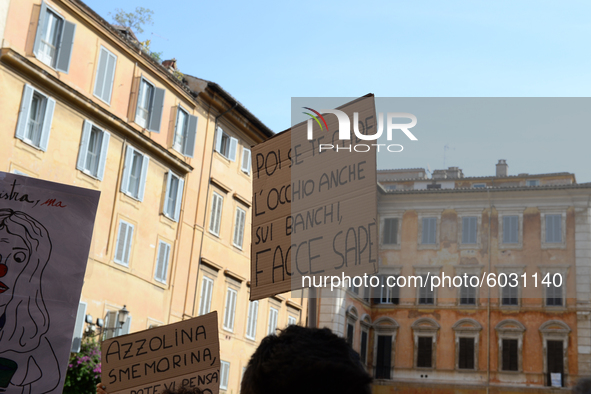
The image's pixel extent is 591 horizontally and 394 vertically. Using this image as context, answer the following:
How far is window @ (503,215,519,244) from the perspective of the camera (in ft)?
118

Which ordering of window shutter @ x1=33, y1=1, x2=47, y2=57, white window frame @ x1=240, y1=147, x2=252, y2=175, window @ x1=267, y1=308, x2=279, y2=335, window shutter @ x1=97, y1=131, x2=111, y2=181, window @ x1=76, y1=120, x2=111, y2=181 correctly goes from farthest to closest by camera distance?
window @ x1=267, y1=308, x2=279, y2=335 → white window frame @ x1=240, y1=147, x2=252, y2=175 → window shutter @ x1=97, y1=131, x2=111, y2=181 → window @ x1=76, y1=120, x2=111, y2=181 → window shutter @ x1=33, y1=1, x2=47, y2=57

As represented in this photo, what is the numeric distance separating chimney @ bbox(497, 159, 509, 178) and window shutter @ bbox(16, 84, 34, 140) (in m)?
32.9

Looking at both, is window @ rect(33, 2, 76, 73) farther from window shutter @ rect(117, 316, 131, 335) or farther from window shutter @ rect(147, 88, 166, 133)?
window shutter @ rect(117, 316, 131, 335)

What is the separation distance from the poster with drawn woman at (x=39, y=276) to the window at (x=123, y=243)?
12625mm

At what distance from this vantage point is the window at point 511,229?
36.1m

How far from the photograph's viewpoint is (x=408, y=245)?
122ft

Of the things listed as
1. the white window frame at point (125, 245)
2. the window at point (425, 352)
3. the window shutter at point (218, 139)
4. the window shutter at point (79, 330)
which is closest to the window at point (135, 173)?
the white window frame at point (125, 245)

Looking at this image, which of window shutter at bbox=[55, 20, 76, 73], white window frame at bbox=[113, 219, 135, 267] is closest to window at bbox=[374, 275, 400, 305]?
white window frame at bbox=[113, 219, 135, 267]

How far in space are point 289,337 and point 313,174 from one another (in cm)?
252

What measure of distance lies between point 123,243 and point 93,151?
7.18 ft

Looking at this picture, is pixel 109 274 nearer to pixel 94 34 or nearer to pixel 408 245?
pixel 94 34

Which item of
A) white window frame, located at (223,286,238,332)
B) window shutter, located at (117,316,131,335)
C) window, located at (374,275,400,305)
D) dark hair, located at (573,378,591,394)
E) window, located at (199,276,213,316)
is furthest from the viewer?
window, located at (374,275,400,305)

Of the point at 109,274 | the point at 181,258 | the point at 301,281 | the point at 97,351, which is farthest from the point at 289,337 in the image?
the point at 181,258

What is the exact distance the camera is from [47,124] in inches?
577
